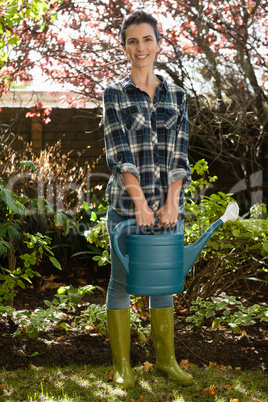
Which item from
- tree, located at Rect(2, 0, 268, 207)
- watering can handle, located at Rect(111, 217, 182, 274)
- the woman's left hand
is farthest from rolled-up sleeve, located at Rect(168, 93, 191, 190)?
tree, located at Rect(2, 0, 268, 207)

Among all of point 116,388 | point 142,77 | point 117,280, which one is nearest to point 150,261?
point 117,280

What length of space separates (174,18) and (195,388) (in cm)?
333

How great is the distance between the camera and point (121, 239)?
2123 mm

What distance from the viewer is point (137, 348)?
267 centimetres

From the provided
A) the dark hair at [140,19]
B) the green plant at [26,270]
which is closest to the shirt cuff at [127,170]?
the dark hair at [140,19]

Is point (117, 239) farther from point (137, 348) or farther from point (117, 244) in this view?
point (137, 348)

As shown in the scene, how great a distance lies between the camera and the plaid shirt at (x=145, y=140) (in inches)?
82.0

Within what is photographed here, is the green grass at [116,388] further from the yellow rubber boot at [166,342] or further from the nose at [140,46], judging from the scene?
the nose at [140,46]

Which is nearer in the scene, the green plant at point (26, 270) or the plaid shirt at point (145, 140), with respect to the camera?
the plaid shirt at point (145, 140)

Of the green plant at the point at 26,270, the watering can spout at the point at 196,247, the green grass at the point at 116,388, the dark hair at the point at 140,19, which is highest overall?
the dark hair at the point at 140,19

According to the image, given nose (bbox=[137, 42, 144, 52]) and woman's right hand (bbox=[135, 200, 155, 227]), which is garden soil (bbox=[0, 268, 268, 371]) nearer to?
woman's right hand (bbox=[135, 200, 155, 227])

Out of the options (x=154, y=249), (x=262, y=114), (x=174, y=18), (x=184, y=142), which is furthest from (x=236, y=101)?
(x=154, y=249)

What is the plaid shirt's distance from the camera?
208 centimetres

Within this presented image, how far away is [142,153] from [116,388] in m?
1.05
